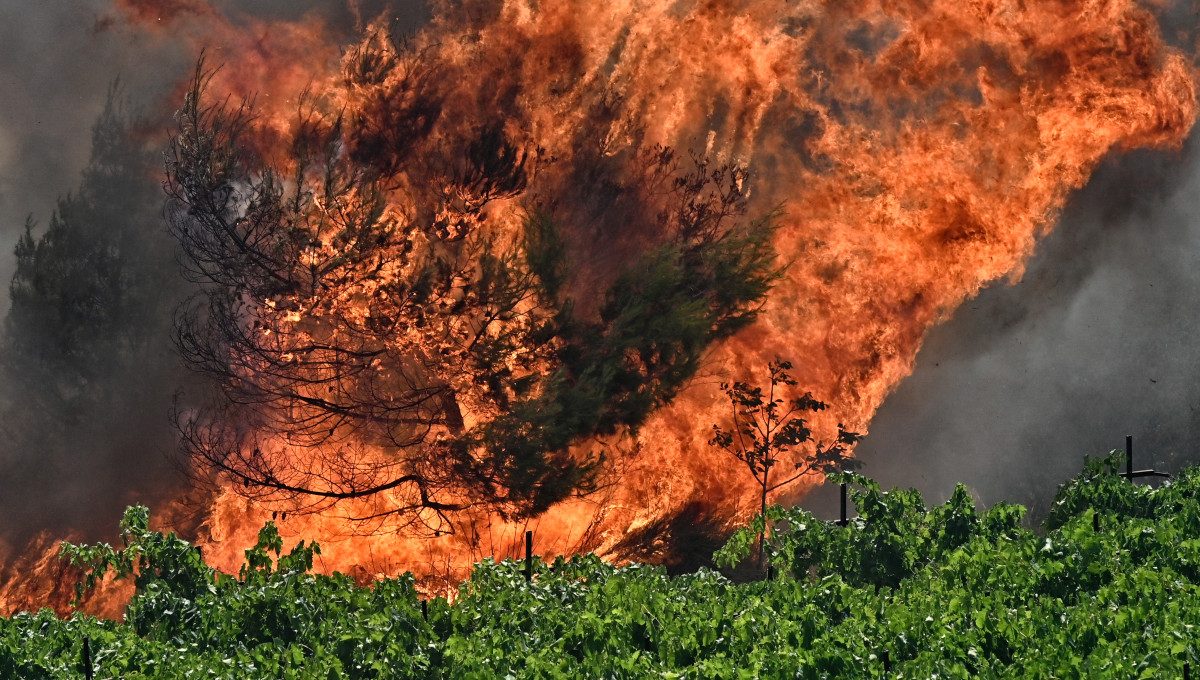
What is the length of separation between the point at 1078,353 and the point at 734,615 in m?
11.6

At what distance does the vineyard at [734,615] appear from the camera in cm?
1028

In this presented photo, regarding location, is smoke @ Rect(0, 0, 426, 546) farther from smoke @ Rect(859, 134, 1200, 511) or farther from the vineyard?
smoke @ Rect(859, 134, 1200, 511)

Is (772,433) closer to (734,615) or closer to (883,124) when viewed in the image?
(883,124)

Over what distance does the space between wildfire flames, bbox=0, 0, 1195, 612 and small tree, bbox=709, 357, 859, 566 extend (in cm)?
21

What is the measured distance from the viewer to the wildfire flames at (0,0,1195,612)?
1986 centimetres

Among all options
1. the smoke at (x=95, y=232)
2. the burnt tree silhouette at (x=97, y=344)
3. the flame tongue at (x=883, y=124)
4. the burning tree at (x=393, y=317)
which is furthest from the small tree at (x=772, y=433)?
the burnt tree silhouette at (x=97, y=344)

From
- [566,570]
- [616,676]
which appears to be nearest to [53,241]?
[566,570]

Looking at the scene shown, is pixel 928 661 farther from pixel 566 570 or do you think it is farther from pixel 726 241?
pixel 726 241

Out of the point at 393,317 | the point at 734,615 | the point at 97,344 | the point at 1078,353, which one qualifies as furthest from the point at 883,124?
the point at 734,615

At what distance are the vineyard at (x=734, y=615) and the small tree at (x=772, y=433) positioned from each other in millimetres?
5828

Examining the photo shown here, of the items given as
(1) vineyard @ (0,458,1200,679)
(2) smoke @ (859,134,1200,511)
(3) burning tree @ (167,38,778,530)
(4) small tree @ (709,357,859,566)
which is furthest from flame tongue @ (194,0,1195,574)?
(1) vineyard @ (0,458,1200,679)

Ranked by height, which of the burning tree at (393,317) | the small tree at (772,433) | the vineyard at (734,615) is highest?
the burning tree at (393,317)

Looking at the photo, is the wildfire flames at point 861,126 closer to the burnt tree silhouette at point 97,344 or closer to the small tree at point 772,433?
the small tree at point 772,433

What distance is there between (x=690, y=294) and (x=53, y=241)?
23.1 ft
